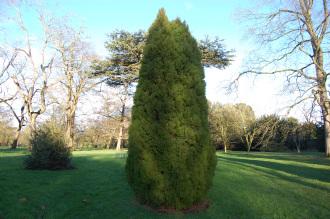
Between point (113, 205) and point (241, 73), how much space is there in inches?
639

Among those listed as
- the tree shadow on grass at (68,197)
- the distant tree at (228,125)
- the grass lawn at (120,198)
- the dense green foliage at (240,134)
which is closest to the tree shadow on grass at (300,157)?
the dense green foliage at (240,134)

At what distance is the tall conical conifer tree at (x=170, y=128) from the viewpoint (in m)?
5.20

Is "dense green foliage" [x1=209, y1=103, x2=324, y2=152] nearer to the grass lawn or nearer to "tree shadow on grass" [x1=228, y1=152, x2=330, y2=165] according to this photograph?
"tree shadow on grass" [x1=228, y1=152, x2=330, y2=165]

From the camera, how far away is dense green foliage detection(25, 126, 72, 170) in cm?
1045

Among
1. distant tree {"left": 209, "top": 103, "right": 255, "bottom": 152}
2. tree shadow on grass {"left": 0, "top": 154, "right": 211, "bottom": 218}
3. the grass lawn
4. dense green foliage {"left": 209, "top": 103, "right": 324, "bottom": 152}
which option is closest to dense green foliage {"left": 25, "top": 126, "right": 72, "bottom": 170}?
the grass lawn

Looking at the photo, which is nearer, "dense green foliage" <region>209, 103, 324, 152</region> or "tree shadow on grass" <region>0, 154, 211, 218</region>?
"tree shadow on grass" <region>0, 154, 211, 218</region>

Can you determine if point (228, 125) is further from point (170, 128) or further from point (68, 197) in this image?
point (170, 128)

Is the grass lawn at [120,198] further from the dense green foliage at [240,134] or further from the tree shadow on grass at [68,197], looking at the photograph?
the dense green foliage at [240,134]

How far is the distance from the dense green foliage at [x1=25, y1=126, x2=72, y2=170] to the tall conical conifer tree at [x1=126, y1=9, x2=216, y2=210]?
242 inches

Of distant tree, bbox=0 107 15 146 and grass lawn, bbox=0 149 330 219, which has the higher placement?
distant tree, bbox=0 107 15 146

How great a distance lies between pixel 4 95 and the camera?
3080cm

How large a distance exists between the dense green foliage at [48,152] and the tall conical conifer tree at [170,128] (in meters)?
6.15

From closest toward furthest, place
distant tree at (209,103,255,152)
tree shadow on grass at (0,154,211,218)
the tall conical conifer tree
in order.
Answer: the tall conical conifer tree → tree shadow on grass at (0,154,211,218) → distant tree at (209,103,255,152)

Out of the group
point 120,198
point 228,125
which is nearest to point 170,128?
point 120,198
